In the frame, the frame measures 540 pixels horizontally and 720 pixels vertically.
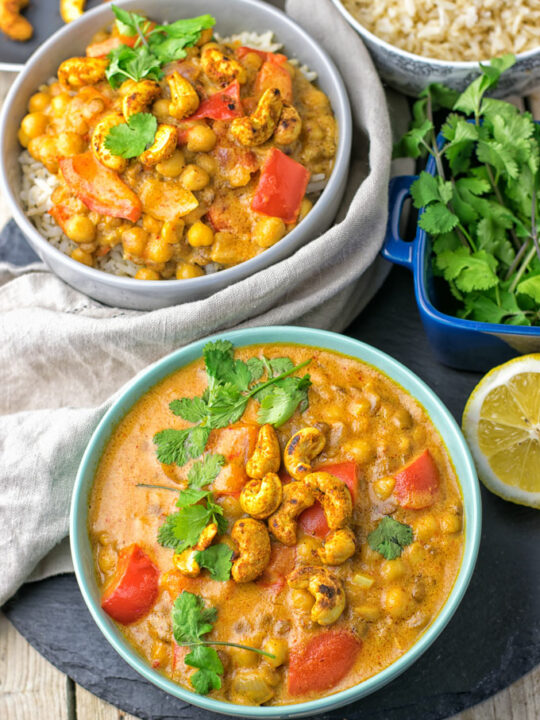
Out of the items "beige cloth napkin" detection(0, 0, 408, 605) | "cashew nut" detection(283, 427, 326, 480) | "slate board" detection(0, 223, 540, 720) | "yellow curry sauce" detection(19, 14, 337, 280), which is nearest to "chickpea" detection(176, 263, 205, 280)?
"yellow curry sauce" detection(19, 14, 337, 280)

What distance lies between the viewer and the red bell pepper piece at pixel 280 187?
3000 millimetres

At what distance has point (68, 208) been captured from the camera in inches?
123

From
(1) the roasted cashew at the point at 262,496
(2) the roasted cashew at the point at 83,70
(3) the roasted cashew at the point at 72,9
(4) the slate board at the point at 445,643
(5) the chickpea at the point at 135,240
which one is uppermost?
(3) the roasted cashew at the point at 72,9

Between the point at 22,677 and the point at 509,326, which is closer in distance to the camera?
the point at 509,326

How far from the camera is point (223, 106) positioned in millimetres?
3025

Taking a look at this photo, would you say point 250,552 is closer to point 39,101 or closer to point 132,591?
point 132,591

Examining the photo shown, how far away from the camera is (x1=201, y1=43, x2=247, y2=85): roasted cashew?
10.0ft

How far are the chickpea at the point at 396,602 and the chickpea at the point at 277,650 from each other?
1.03 feet

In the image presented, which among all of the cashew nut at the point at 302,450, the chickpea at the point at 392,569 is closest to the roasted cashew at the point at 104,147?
the cashew nut at the point at 302,450

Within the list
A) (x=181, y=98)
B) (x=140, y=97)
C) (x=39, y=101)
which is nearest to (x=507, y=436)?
(x=181, y=98)

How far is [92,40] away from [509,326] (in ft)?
6.20

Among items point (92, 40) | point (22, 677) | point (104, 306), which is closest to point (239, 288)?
point (104, 306)

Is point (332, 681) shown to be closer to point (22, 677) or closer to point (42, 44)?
point (22, 677)

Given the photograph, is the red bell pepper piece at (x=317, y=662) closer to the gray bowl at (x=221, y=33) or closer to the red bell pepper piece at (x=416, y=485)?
A: the red bell pepper piece at (x=416, y=485)
